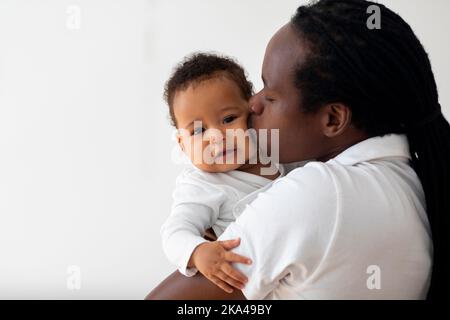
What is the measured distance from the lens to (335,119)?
1.05 metres

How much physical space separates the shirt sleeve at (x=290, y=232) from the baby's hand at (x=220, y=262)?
0.04ft

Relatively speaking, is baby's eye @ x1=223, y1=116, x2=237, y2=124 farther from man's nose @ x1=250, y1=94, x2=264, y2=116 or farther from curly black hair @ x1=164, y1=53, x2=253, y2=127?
man's nose @ x1=250, y1=94, x2=264, y2=116

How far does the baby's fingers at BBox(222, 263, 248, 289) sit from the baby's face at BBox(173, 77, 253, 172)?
0.42 m

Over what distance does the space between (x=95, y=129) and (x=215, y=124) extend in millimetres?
1914

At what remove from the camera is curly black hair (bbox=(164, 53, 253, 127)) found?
1.40 meters

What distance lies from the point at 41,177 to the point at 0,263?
1.83ft

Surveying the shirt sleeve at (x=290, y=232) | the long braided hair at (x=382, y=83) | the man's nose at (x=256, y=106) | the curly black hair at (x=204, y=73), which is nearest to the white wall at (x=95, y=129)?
the curly black hair at (x=204, y=73)

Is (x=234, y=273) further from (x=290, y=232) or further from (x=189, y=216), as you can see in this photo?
(x=189, y=216)

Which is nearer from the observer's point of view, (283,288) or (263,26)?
(283,288)

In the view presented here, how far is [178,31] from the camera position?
10.1 feet

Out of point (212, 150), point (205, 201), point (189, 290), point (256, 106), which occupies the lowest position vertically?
point (189, 290)

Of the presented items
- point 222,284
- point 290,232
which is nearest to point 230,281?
point 222,284
